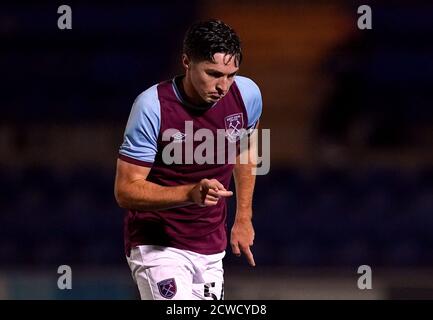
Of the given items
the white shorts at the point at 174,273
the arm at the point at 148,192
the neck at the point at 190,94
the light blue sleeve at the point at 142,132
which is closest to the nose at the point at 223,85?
the neck at the point at 190,94

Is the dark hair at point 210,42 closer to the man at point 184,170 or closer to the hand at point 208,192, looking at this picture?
the man at point 184,170

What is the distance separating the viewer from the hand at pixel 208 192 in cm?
316

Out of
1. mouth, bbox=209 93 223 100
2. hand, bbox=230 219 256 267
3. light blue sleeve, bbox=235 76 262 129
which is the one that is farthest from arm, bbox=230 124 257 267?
mouth, bbox=209 93 223 100

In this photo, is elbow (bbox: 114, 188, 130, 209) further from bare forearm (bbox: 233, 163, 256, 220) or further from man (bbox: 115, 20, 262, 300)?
bare forearm (bbox: 233, 163, 256, 220)

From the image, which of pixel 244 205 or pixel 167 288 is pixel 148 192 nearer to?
pixel 167 288

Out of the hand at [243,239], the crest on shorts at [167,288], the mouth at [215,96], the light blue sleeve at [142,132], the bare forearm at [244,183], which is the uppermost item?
the mouth at [215,96]

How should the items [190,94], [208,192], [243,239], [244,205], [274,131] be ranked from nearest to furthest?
1. [208,192]
2. [190,94]
3. [243,239]
4. [244,205]
5. [274,131]

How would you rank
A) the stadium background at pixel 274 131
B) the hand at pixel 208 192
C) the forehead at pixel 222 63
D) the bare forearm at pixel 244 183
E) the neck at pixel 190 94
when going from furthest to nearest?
the stadium background at pixel 274 131, the bare forearm at pixel 244 183, the neck at pixel 190 94, the forehead at pixel 222 63, the hand at pixel 208 192

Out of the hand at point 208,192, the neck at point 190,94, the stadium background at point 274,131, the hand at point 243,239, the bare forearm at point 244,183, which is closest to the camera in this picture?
the hand at point 208,192

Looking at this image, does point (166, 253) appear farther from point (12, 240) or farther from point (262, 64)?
point (262, 64)

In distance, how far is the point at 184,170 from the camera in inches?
145

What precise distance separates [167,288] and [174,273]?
7 centimetres

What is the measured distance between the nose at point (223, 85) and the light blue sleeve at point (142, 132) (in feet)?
0.87

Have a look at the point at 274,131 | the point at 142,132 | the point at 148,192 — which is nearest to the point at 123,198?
the point at 148,192
